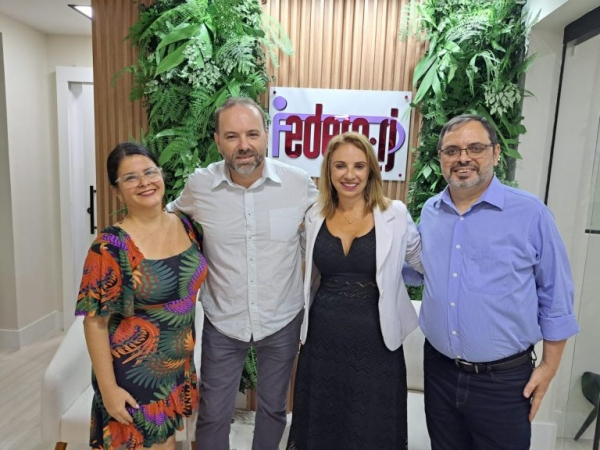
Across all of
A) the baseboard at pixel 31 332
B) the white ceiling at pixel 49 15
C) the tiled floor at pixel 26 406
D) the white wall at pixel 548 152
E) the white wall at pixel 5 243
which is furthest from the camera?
the baseboard at pixel 31 332

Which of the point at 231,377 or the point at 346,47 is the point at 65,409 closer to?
the point at 231,377

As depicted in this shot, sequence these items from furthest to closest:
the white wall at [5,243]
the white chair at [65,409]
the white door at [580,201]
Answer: the white wall at [5,243] → the white door at [580,201] → the white chair at [65,409]

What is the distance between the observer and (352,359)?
5.54 feet

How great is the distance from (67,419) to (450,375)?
1723 millimetres

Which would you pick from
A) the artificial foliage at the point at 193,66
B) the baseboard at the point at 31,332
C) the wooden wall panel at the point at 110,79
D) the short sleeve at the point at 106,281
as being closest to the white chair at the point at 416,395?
the short sleeve at the point at 106,281

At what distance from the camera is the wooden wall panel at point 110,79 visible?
2.71 metres

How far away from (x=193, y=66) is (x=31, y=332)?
9.65ft

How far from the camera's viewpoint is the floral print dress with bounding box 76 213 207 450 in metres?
1.41

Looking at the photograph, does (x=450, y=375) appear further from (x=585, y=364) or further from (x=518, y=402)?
(x=585, y=364)

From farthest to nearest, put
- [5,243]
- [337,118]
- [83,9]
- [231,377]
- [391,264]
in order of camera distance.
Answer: [5,243], [83,9], [337,118], [231,377], [391,264]

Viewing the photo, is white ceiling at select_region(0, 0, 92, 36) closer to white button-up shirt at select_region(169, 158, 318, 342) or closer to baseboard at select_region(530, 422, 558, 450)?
white button-up shirt at select_region(169, 158, 318, 342)

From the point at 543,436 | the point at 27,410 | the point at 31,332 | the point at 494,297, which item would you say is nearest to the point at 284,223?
the point at 494,297

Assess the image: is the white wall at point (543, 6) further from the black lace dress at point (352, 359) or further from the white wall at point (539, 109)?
the black lace dress at point (352, 359)

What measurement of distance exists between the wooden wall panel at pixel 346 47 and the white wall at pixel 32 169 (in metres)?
2.17
